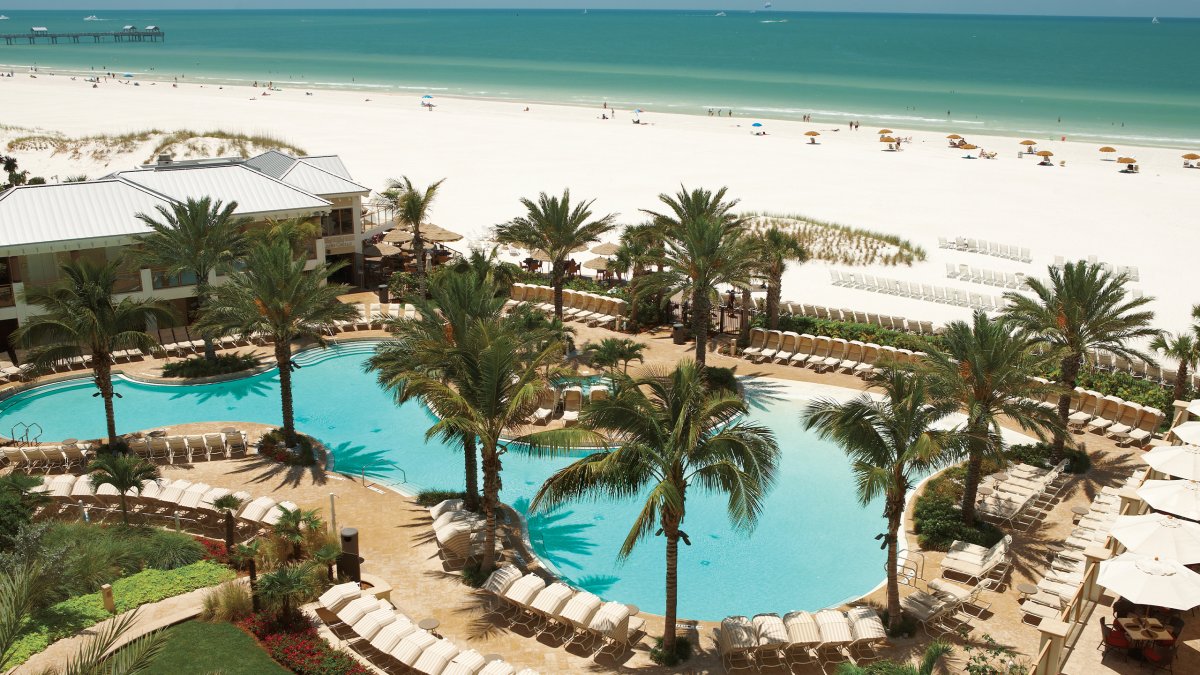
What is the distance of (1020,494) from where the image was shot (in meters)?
18.0

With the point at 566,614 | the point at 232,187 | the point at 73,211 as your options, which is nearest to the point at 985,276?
the point at 566,614

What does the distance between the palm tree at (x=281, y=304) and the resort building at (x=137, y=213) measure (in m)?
6.66

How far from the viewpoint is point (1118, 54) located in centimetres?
15788

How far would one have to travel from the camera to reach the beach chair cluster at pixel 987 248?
36.6 metres

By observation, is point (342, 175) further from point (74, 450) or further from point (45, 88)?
point (45, 88)

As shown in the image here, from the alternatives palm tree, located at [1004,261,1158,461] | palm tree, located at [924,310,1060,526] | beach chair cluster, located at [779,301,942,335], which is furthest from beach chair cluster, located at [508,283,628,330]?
palm tree, located at [924,310,1060,526]

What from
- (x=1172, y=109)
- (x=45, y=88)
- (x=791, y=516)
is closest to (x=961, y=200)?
(x=791, y=516)

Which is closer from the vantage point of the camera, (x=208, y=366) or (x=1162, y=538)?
(x=1162, y=538)

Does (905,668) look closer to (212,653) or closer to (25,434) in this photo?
(212,653)

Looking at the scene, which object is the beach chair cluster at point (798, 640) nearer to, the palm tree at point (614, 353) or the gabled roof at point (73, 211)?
the palm tree at point (614, 353)

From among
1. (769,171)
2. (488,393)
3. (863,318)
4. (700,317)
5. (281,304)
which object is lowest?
(863,318)

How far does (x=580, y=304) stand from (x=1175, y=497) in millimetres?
18829

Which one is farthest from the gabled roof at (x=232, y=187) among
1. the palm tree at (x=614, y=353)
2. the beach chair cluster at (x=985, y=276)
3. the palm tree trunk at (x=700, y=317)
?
the beach chair cluster at (x=985, y=276)

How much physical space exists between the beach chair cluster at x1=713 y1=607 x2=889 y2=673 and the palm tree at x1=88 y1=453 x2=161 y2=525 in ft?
33.7
